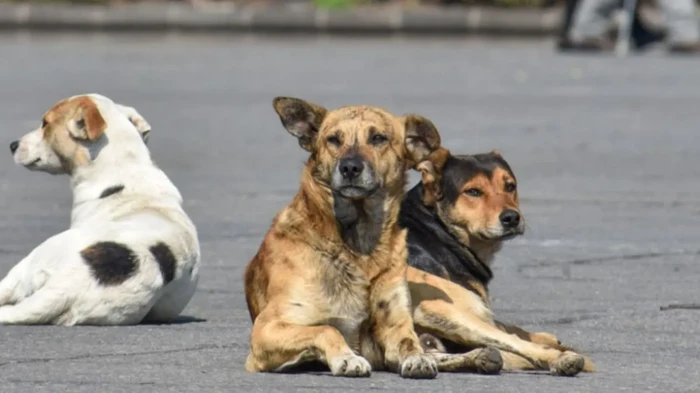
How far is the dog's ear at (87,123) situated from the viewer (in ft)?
28.6

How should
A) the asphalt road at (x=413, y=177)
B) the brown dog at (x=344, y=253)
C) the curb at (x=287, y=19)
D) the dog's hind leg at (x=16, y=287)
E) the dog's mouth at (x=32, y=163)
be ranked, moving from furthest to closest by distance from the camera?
the curb at (x=287, y=19) → the dog's mouth at (x=32, y=163) → the dog's hind leg at (x=16, y=287) → the asphalt road at (x=413, y=177) → the brown dog at (x=344, y=253)

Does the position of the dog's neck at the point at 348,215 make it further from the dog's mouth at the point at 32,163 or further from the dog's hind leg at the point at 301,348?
the dog's mouth at the point at 32,163

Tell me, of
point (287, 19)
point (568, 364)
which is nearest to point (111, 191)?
point (568, 364)

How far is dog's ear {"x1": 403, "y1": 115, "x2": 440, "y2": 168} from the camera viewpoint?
23.4 feet

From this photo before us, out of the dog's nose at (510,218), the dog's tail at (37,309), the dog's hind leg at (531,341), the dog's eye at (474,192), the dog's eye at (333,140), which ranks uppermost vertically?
the dog's eye at (333,140)

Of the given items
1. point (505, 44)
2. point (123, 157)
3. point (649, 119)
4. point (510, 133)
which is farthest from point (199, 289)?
point (505, 44)

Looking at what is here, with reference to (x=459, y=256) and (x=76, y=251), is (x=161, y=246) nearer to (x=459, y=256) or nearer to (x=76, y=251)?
(x=76, y=251)

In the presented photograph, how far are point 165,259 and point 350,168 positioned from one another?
1.56 meters

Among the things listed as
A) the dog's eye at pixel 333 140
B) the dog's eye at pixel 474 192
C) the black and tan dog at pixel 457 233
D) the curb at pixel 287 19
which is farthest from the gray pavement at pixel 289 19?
the dog's eye at pixel 333 140

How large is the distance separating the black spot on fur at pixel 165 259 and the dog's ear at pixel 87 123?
3.07ft

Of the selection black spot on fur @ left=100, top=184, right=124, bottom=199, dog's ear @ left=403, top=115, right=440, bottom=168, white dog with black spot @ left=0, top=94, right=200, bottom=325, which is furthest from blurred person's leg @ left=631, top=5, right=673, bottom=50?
dog's ear @ left=403, top=115, right=440, bottom=168

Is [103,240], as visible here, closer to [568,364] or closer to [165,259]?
[165,259]

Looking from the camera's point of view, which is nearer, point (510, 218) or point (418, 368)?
point (418, 368)

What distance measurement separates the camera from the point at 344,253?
700 centimetres
